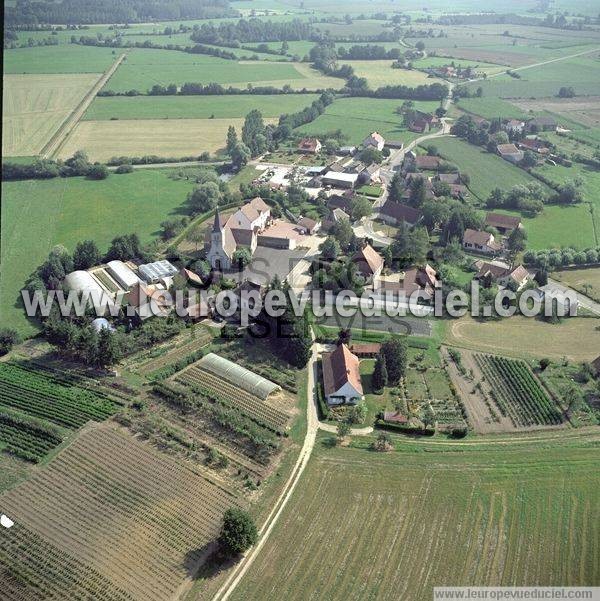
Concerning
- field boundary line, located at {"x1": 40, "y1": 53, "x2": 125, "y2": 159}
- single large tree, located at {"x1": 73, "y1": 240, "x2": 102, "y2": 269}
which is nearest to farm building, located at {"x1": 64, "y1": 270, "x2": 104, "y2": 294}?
single large tree, located at {"x1": 73, "y1": 240, "x2": 102, "y2": 269}

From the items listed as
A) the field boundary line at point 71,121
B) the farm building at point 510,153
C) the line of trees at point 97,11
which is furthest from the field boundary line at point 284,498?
the line of trees at point 97,11

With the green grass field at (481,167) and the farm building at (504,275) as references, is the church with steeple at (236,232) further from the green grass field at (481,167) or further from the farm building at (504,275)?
the green grass field at (481,167)

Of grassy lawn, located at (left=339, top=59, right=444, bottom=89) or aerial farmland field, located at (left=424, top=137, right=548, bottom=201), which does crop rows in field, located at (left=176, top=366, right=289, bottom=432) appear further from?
grassy lawn, located at (left=339, top=59, right=444, bottom=89)

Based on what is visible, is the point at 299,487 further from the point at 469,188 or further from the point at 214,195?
the point at 469,188

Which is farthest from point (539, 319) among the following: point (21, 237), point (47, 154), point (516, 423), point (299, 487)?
point (47, 154)

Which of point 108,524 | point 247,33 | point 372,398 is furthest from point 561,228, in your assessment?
point 247,33

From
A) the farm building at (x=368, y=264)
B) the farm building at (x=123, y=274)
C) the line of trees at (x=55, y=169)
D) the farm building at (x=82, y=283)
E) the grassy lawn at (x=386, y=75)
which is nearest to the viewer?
the farm building at (x=82, y=283)

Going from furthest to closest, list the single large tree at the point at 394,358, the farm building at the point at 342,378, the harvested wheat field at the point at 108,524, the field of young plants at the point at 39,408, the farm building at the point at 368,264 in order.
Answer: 1. the farm building at the point at 368,264
2. the single large tree at the point at 394,358
3. the farm building at the point at 342,378
4. the field of young plants at the point at 39,408
5. the harvested wheat field at the point at 108,524

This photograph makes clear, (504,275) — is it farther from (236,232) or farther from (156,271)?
(156,271)
